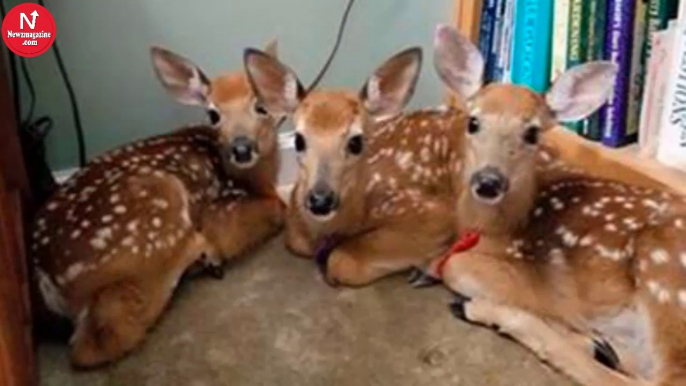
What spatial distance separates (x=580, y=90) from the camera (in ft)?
6.79

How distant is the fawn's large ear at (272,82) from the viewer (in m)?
2.10

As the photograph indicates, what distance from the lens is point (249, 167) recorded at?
2.27 meters

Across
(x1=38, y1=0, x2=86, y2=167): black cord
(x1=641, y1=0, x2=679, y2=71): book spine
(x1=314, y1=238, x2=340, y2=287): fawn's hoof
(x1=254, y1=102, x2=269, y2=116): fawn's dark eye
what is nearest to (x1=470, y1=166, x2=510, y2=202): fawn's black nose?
(x1=314, y1=238, x2=340, y2=287): fawn's hoof

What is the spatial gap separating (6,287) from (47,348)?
1.18 feet

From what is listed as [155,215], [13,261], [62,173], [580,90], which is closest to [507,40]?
[580,90]

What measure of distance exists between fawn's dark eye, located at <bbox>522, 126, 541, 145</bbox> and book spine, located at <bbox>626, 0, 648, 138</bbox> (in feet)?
1.44

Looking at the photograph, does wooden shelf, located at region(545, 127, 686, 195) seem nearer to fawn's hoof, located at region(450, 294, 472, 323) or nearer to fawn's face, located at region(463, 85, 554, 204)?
fawn's face, located at region(463, 85, 554, 204)

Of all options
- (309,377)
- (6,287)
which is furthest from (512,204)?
(6,287)

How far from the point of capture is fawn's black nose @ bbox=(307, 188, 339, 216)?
2.04 m

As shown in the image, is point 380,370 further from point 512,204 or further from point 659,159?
point 659,159

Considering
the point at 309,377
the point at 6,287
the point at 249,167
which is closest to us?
the point at 6,287

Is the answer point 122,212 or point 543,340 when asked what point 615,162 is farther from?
point 122,212

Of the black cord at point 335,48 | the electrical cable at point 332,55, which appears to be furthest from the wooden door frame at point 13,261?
the black cord at point 335,48

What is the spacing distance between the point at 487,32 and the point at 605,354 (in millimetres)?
926
